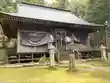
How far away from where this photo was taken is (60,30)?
11281 millimetres

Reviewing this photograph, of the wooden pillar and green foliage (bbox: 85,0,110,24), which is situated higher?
green foliage (bbox: 85,0,110,24)

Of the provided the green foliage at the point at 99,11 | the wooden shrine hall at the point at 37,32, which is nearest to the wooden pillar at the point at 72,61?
the wooden shrine hall at the point at 37,32

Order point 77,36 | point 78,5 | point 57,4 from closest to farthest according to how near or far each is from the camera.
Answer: point 77,36 < point 78,5 < point 57,4

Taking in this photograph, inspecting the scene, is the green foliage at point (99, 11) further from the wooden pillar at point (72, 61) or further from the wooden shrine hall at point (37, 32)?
the wooden pillar at point (72, 61)

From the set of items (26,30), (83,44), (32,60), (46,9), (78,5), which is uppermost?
(78,5)

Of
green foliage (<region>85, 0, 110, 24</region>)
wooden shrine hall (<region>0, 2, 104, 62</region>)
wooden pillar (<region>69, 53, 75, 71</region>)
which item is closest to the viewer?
wooden pillar (<region>69, 53, 75, 71</region>)

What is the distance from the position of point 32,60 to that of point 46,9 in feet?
20.2

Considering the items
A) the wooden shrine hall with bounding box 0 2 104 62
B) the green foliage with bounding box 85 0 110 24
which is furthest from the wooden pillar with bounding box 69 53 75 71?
the green foliage with bounding box 85 0 110 24

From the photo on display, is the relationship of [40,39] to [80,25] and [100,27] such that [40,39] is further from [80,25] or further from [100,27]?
[100,27]

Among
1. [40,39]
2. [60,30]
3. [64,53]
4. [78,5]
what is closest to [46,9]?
[60,30]

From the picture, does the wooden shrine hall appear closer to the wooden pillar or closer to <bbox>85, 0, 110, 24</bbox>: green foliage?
the wooden pillar

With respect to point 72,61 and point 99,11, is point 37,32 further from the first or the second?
point 99,11

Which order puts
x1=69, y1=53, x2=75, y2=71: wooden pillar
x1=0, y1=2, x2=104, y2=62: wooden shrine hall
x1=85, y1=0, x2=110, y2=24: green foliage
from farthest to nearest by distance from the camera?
x1=85, y1=0, x2=110, y2=24: green foliage < x1=0, y1=2, x2=104, y2=62: wooden shrine hall < x1=69, y1=53, x2=75, y2=71: wooden pillar

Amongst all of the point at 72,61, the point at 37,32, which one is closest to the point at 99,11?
the point at 37,32
